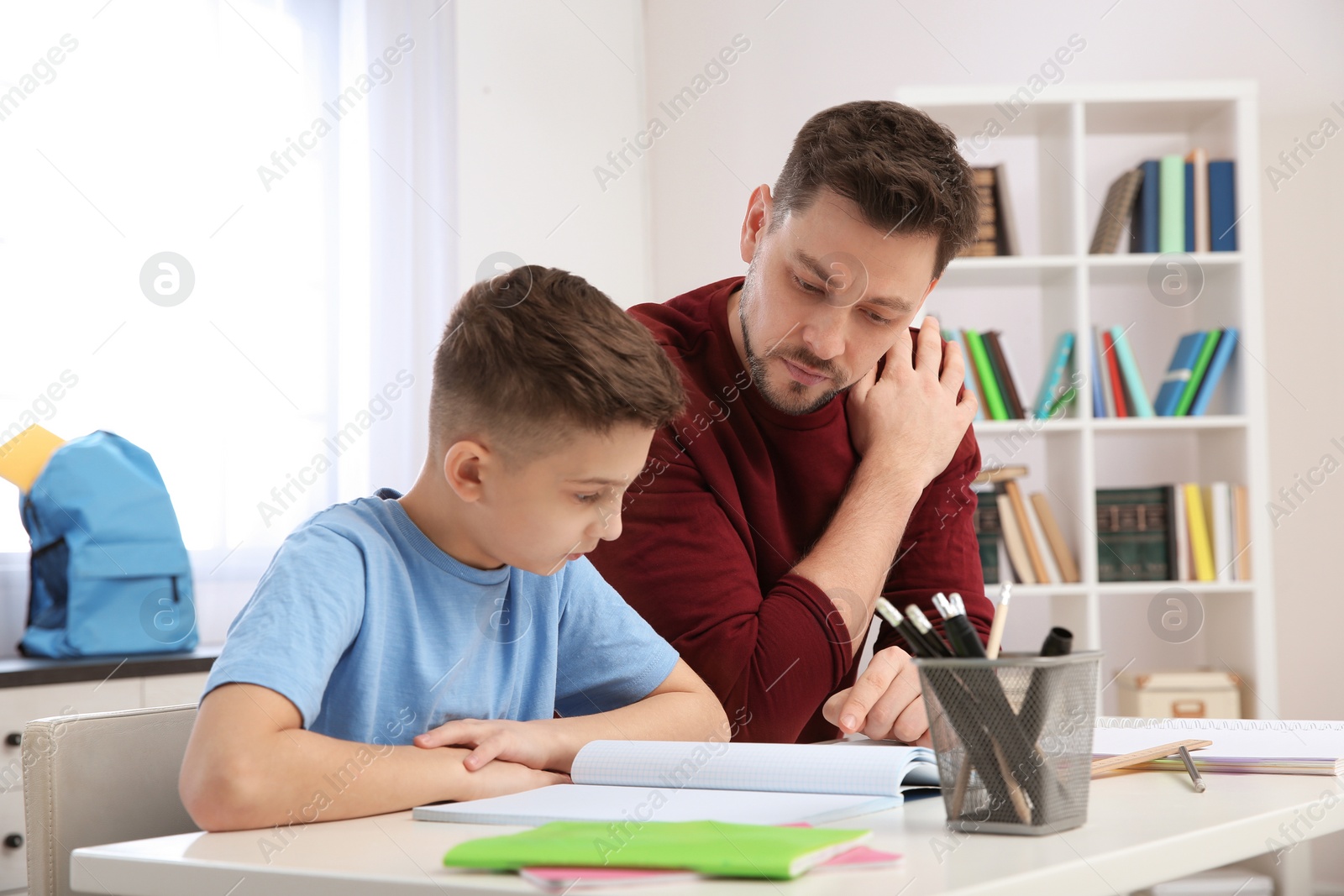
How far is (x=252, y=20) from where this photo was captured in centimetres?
290

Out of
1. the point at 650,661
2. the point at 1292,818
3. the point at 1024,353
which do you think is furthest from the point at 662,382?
the point at 1024,353

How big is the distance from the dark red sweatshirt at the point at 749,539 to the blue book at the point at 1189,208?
1.74 m

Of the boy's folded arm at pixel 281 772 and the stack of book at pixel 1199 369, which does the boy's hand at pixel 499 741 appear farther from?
the stack of book at pixel 1199 369

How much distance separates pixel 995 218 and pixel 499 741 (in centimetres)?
253

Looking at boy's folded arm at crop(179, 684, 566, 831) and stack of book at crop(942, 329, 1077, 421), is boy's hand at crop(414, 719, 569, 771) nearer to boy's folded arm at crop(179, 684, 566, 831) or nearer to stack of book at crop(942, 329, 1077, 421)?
boy's folded arm at crop(179, 684, 566, 831)

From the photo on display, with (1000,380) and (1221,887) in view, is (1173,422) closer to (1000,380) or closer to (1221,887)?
(1000,380)

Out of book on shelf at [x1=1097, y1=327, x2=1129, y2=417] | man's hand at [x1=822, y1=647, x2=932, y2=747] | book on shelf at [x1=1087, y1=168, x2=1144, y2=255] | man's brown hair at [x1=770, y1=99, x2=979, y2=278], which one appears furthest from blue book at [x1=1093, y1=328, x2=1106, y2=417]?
man's hand at [x1=822, y1=647, x2=932, y2=747]

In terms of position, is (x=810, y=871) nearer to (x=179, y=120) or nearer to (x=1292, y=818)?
(x=1292, y=818)

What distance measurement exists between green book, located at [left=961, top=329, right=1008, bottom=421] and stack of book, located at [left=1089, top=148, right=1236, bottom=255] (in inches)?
17.1

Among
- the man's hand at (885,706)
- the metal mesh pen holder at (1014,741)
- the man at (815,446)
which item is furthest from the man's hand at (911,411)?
the metal mesh pen holder at (1014,741)

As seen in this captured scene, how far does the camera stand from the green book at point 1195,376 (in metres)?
2.98

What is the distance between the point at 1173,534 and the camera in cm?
296

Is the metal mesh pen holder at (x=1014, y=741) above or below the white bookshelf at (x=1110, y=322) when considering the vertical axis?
below

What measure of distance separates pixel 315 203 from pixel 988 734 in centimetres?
267
